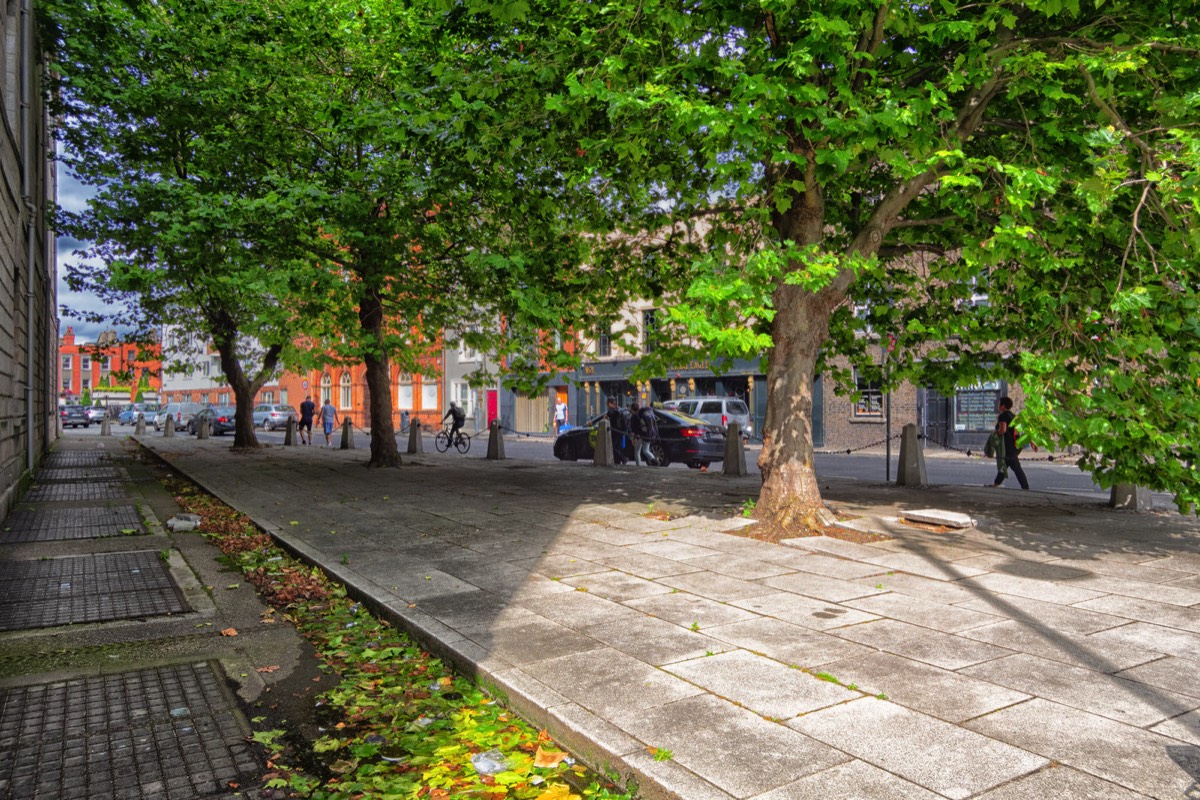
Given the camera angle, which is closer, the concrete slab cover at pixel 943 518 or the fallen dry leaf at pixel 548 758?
the fallen dry leaf at pixel 548 758

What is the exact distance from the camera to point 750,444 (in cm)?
3212

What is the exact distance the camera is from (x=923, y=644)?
192 inches

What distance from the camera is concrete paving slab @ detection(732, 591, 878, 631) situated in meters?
5.38

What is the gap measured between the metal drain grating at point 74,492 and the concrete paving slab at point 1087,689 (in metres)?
13.3

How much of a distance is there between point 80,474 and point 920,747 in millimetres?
18813

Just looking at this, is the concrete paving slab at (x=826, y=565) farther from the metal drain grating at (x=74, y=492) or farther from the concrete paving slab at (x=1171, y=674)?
the metal drain grating at (x=74, y=492)

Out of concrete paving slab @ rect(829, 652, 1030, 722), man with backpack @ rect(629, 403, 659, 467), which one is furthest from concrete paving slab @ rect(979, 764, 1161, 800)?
man with backpack @ rect(629, 403, 659, 467)

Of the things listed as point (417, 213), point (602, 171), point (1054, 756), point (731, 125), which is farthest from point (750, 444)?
point (1054, 756)

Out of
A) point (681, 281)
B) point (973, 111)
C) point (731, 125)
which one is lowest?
point (681, 281)

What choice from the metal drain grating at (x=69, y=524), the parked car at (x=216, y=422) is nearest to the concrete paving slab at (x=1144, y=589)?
the metal drain grating at (x=69, y=524)

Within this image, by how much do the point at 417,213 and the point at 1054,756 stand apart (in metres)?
13.2

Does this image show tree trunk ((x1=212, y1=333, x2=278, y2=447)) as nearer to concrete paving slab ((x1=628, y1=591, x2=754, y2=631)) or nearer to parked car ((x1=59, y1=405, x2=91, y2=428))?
concrete paving slab ((x1=628, y1=591, x2=754, y2=631))

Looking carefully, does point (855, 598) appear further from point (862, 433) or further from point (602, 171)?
point (862, 433)

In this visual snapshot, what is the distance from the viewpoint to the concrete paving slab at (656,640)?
4684mm
